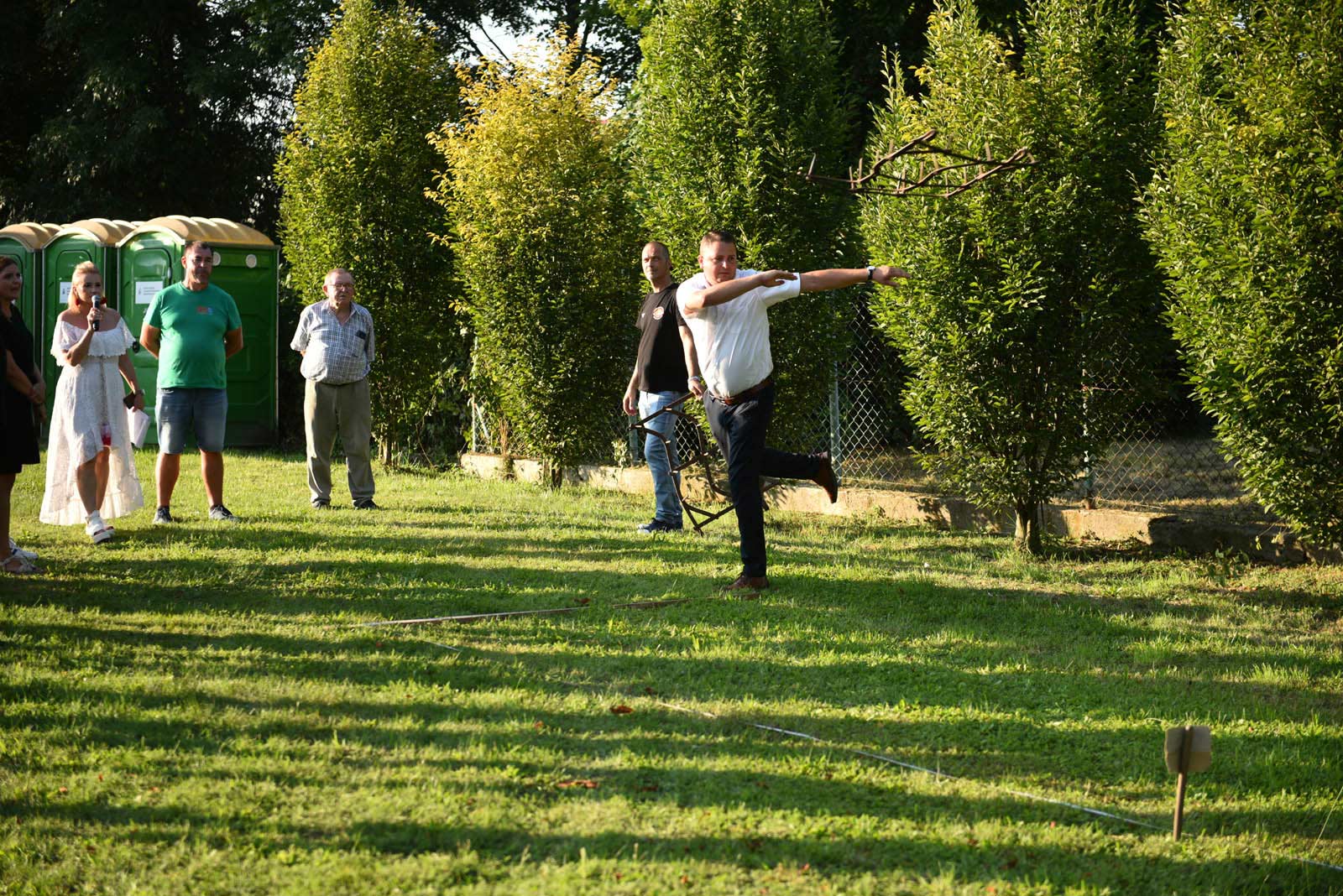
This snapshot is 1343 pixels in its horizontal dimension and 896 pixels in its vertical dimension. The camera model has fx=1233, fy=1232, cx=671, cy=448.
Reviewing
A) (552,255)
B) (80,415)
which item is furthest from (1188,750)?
(552,255)

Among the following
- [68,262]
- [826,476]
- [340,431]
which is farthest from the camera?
[68,262]

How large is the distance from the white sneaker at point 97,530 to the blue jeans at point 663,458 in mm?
3822

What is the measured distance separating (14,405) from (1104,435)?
7117 mm

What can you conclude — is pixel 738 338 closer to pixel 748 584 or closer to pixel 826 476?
pixel 826 476

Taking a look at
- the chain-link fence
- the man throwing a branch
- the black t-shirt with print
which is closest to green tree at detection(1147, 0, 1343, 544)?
the chain-link fence

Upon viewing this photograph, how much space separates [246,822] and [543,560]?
4.52 metres

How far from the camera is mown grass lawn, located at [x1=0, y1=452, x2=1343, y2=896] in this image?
11.5 ft

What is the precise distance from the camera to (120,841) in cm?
354

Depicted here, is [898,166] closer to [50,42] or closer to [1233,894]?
[1233,894]

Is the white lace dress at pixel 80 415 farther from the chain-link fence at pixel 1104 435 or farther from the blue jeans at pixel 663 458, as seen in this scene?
the chain-link fence at pixel 1104 435

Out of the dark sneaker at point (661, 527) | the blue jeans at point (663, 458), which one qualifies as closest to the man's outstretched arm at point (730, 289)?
the blue jeans at point (663, 458)

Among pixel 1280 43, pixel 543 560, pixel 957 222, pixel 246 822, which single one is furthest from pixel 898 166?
pixel 246 822

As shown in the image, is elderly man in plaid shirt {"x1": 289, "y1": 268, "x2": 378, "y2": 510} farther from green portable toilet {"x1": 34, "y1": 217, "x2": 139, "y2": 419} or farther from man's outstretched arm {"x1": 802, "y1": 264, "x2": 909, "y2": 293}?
green portable toilet {"x1": 34, "y1": 217, "x2": 139, "y2": 419}

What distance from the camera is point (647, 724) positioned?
469 centimetres
